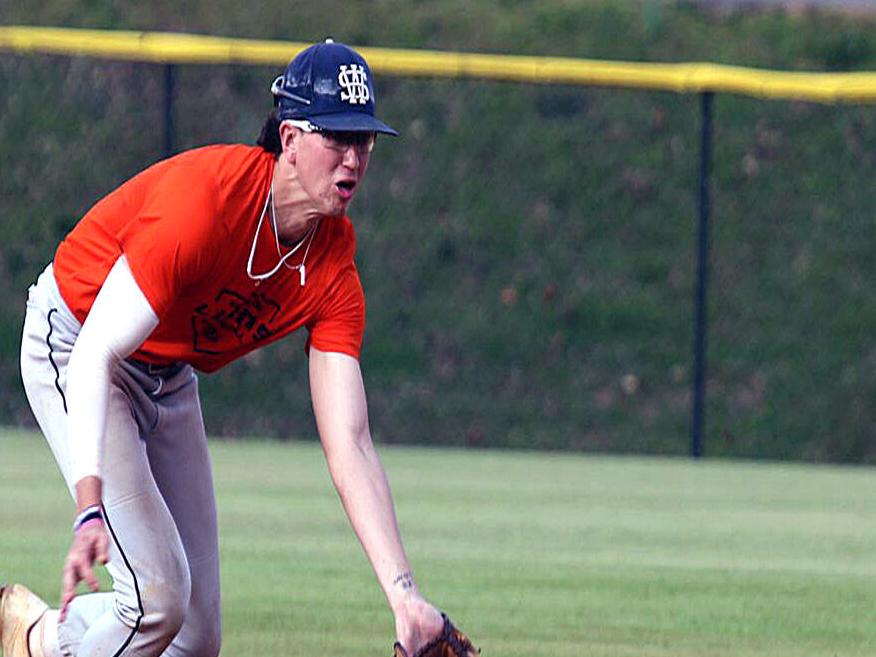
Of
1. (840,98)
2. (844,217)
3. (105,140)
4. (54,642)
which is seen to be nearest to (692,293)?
(844,217)

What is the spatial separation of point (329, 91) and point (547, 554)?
157 inches

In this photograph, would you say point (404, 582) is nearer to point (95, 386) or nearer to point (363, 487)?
point (363, 487)

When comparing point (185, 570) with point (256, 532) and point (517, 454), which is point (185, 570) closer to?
point (256, 532)

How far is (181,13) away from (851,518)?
12878mm

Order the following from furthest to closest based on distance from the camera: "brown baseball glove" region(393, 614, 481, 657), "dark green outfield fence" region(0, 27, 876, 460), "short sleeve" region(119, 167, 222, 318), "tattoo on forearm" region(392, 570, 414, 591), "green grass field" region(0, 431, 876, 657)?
1. "dark green outfield fence" region(0, 27, 876, 460)
2. "green grass field" region(0, 431, 876, 657)
3. "short sleeve" region(119, 167, 222, 318)
4. "tattoo on forearm" region(392, 570, 414, 591)
5. "brown baseball glove" region(393, 614, 481, 657)

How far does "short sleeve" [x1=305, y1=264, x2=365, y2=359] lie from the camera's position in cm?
521

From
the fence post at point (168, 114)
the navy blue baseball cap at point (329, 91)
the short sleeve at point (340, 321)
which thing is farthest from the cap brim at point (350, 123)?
the fence post at point (168, 114)

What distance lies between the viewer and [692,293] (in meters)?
17.1

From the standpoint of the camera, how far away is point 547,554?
338 inches

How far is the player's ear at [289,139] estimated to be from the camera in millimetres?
5012

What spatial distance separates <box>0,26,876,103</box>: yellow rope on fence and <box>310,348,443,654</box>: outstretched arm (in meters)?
9.42

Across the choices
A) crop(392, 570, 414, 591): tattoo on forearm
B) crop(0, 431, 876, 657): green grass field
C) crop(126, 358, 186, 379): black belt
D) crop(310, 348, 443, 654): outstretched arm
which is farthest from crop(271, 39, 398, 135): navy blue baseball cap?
crop(0, 431, 876, 657): green grass field

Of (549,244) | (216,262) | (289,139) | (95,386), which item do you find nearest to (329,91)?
(289,139)

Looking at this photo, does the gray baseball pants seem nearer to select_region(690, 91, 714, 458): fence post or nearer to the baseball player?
the baseball player
